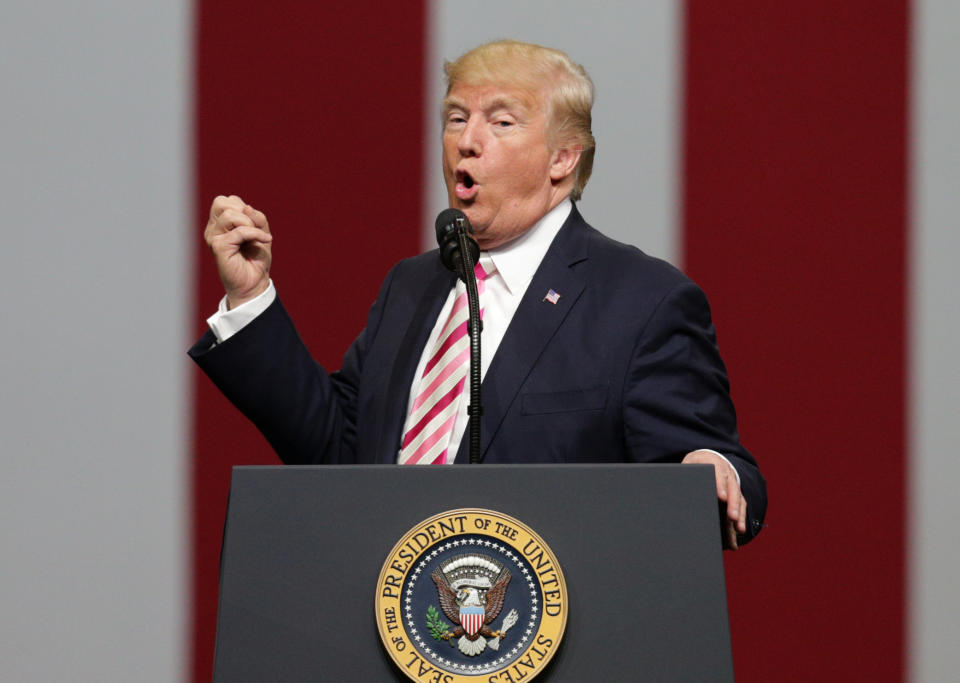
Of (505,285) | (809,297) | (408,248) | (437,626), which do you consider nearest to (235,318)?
(505,285)

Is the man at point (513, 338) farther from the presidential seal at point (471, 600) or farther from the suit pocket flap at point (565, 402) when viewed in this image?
the presidential seal at point (471, 600)

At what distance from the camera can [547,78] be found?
1.67m

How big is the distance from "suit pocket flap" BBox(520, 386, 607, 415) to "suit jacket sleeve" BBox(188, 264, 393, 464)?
11.4 inches

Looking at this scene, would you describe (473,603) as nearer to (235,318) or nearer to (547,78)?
(235,318)

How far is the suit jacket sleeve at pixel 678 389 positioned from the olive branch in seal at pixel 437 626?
0.52 meters

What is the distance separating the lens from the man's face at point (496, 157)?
64.2 inches

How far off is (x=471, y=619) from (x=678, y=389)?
585 mm

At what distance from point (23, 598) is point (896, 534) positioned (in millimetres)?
1622

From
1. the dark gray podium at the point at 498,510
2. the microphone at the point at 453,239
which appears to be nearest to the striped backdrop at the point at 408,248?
the microphone at the point at 453,239

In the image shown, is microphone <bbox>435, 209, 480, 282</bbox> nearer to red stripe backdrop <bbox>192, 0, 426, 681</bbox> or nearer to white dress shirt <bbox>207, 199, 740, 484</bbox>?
white dress shirt <bbox>207, 199, 740, 484</bbox>

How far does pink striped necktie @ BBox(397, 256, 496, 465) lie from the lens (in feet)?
5.13

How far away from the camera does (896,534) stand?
91.8 inches

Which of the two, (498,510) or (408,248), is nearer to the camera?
(498,510)

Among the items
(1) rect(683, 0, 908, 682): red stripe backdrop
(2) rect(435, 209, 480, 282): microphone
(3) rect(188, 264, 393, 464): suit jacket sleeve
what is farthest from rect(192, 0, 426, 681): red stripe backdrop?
(2) rect(435, 209, 480, 282): microphone
